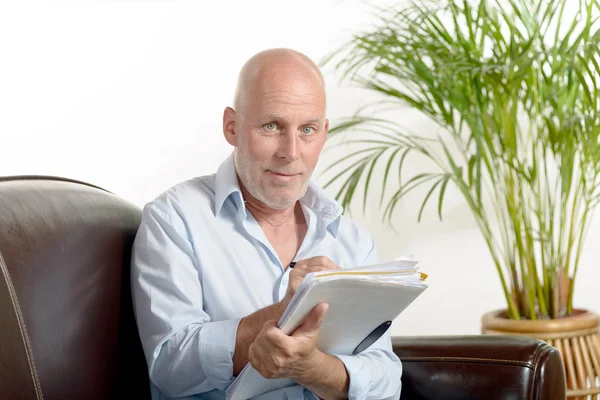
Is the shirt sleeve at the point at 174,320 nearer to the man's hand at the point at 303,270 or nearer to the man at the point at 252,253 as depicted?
the man at the point at 252,253

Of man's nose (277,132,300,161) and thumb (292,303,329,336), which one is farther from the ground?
man's nose (277,132,300,161)

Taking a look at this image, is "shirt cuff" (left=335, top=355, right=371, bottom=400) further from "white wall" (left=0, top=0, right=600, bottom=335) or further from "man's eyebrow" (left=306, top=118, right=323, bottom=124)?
"white wall" (left=0, top=0, right=600, bottom=335)

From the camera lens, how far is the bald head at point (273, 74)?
1642 mm

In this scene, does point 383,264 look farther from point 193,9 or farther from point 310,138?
point 193,9

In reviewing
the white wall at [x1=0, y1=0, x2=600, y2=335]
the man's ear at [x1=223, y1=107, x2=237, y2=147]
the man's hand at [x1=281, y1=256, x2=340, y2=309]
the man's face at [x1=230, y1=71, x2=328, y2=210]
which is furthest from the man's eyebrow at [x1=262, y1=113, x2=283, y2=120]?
the white wall at [x1=0, y1=0, x2=600, y2=335]

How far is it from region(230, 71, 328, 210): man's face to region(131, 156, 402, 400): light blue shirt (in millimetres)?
56

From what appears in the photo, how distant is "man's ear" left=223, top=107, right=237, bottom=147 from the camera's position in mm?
1714

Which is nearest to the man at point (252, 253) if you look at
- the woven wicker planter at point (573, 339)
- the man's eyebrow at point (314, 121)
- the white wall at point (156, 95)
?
the man's eyebrow at point (314, 121)

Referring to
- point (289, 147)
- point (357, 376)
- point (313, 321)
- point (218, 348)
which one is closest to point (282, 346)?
point (313, 321)

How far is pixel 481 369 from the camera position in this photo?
1.60 m

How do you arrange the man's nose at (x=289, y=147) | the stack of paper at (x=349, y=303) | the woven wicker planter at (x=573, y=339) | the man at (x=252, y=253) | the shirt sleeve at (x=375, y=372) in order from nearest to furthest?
the stack of paper at (x=349, y=303) < the man at (x=252, y=253) < the shirt sleeve at (x=375, y=372) < the man's nose at (x=289, y=147) < the woven wicker planter at (x=573, y=339)

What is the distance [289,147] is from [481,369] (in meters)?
0.58

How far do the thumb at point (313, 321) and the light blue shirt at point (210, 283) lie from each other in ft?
0.60

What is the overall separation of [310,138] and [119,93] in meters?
1.49
